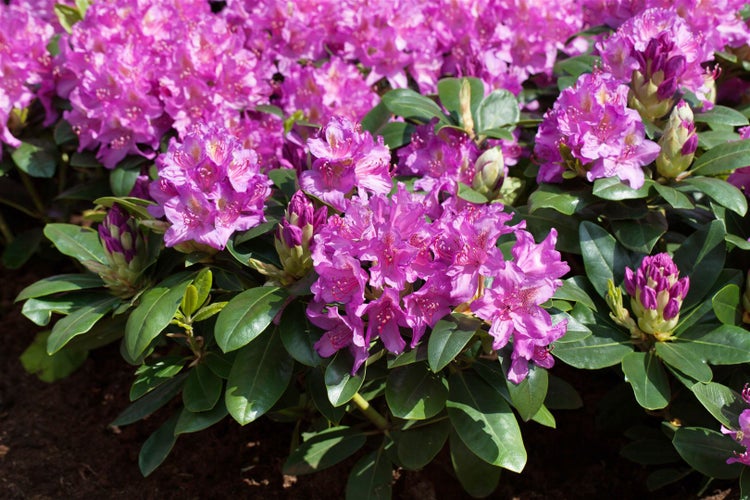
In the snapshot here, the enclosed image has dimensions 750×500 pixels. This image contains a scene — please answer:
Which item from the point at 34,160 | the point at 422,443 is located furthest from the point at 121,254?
the point at 422,443

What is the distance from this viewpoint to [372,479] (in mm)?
2145

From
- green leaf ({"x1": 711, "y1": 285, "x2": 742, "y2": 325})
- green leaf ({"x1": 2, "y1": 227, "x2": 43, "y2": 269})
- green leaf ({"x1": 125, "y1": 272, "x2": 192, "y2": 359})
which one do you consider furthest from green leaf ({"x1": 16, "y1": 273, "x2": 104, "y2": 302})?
green leaf ({"x1": 711, "y1": 285, "x2": 742, "y2": 325})

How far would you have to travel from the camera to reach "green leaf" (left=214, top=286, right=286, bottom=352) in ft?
5.91

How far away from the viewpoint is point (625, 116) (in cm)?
199

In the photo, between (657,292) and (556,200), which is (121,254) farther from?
(657,292)

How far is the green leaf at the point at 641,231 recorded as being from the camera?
2044 mm

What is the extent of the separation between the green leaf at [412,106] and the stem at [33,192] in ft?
4.19

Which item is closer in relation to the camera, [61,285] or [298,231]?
→ [298,231]

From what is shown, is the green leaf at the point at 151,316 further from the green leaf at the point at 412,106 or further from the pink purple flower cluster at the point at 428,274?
the green leaf at the point at 412,106

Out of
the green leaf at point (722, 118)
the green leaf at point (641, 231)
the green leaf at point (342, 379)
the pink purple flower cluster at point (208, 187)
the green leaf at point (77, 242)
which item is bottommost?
the green leaf at point (342, 379)

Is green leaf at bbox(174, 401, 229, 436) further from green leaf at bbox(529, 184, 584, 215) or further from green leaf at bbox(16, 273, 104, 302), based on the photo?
green leaf at bbox(529, 184, 584, 215)

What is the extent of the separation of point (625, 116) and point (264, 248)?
903 millimetres

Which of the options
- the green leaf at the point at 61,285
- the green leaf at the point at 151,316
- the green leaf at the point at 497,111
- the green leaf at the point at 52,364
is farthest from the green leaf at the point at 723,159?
the green leaf at the point at 52,364

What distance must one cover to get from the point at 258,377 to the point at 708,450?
1021mm
